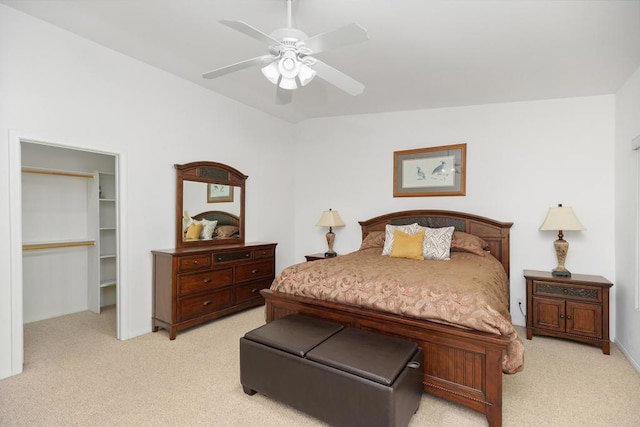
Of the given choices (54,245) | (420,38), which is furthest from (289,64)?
(54,245)

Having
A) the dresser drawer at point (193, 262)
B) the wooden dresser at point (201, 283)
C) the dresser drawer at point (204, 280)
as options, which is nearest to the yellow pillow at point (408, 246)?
the wooden dresser at point (201, 283)

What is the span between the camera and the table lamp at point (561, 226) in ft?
10.8

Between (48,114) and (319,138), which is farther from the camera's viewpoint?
(319,138)

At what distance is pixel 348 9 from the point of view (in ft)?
7.48

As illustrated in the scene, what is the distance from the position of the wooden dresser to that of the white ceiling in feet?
6.67

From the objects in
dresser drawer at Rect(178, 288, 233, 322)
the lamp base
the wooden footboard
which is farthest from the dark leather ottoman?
the lamp base

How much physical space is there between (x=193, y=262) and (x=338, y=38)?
2.66m

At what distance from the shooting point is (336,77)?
2318 millimetres

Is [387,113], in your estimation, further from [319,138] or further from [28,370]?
[28,370]

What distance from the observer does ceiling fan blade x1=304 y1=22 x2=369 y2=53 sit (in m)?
1.77

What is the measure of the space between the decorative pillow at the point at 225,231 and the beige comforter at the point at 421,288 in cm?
159

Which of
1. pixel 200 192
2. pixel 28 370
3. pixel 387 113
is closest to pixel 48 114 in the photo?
pixel 200 192

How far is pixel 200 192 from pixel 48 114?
161cm

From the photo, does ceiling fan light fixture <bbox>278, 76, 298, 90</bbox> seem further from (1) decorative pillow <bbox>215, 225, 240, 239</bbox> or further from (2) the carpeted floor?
(1) decorative pillow <bbox>215, 225, 240, 239</bbox>
